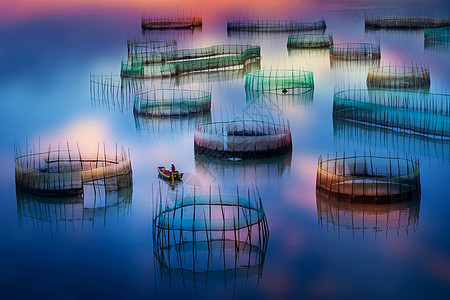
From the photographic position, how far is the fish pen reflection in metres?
11.2

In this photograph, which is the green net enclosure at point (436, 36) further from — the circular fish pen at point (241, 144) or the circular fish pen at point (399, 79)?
the circular fish pen at point (241, 144)

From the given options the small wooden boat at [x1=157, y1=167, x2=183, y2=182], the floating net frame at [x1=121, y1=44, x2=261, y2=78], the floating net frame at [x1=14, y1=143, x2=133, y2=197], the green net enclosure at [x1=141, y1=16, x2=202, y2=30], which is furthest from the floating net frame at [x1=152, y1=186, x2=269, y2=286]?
the green net enclosure at [x1=141, y1=16, x2=202, y2=30]

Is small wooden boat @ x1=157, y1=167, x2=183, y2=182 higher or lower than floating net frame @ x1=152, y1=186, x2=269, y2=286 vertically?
higher

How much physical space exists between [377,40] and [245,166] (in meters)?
12.7

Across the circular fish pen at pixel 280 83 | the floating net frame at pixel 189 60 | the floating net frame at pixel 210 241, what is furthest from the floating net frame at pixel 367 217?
the floating net frame at pixel 189 60

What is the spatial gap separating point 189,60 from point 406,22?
9.25 metres

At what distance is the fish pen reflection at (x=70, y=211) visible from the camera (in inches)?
440

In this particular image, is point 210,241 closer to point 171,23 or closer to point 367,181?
point 367,181

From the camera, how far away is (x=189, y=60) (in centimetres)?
→ 2161

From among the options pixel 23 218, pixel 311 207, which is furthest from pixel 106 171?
pixel 311 207

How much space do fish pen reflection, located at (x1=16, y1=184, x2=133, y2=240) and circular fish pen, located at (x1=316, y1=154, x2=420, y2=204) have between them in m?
2.77

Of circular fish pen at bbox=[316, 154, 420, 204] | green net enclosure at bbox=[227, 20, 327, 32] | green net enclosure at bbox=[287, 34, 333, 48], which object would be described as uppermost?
green net enclosure at bbox=[227, 20, 327, 32]

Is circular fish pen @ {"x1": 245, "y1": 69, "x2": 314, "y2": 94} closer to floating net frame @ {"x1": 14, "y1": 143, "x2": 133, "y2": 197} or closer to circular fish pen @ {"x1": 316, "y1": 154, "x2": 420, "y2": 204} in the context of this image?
circular fish pen @ {"x1": 316, "y1": 154, "x2": 420, "y2": 204}

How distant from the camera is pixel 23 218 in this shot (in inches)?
452
